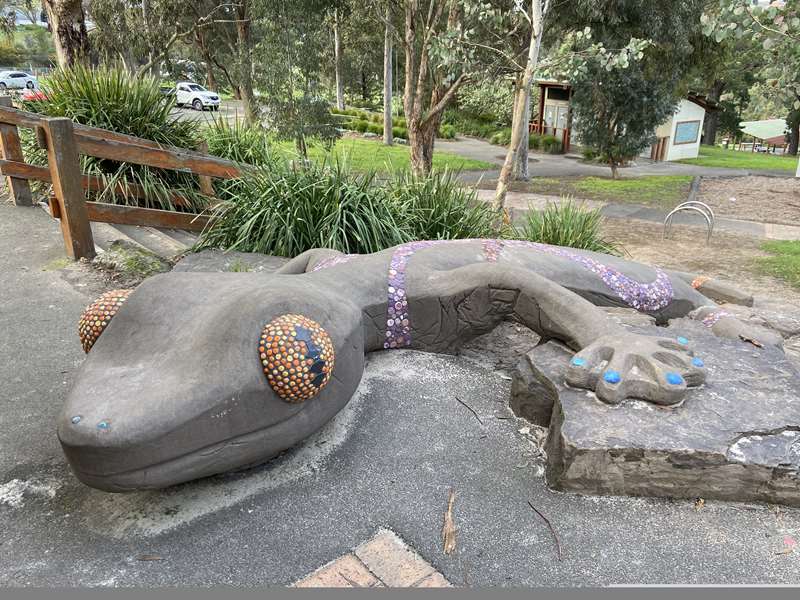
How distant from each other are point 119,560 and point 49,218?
5.62m

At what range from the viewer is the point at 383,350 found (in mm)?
3947

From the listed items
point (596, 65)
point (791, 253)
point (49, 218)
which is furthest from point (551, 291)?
point (596, 65)

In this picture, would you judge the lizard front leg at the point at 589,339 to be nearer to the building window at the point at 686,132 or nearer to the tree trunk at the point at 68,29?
the tree trunk at the point at 68,29

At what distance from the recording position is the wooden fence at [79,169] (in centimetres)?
543

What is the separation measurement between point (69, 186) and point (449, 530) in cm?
469

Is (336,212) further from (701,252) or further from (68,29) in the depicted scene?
(701,252)

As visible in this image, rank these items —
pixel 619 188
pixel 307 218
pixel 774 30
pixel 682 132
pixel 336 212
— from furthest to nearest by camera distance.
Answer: pixel 682 132
pixel 619 188
pixel 307 218
pixel 336 212
pixel 774 30

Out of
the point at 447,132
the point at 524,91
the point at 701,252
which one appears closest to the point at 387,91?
the point at 447,132

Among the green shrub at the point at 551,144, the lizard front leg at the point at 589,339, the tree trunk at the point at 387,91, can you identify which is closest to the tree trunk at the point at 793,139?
the green shrub at the point at 551,144

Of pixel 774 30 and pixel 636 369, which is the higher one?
pixel 774 30

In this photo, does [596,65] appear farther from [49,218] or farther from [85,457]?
[85,457]

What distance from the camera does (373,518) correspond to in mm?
2635

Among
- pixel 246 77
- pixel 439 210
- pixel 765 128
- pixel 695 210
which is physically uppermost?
pixel 246 77

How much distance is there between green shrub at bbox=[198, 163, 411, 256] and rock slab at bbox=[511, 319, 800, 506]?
2.80m
